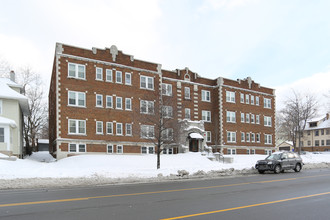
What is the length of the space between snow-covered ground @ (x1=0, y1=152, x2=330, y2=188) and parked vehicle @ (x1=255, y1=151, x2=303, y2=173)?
0.97 metres

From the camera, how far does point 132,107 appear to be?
1316 inches

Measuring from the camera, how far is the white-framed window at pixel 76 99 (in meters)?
29.8

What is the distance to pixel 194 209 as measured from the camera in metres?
7.74

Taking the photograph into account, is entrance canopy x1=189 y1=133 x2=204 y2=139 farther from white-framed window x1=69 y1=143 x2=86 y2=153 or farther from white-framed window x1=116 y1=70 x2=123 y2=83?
white-framed window x1=69 y1=143 x2=86 y2=153

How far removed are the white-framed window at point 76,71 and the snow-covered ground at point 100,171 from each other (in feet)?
29.5

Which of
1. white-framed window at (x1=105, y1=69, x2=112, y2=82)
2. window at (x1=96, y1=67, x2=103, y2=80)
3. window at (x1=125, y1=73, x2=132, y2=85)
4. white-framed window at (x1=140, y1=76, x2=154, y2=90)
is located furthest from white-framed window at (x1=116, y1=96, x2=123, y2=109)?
white-framed window at (x1=140, y1=76, x2=154, y2=90)

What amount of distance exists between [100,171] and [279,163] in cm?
1337

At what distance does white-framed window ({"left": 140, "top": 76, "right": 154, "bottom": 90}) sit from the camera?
114 ft

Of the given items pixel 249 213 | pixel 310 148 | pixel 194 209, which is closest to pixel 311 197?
pixel 249 213

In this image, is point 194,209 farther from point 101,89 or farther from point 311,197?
point 101,89

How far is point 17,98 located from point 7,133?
151 inches

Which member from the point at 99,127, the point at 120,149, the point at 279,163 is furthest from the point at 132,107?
the point at 279,163

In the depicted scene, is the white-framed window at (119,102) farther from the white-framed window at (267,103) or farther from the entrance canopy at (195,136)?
the white-framed window at (267,103)

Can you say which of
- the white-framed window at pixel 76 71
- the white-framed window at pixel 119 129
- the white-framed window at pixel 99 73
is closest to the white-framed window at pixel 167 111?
the white-framed window at pixel 119 129
